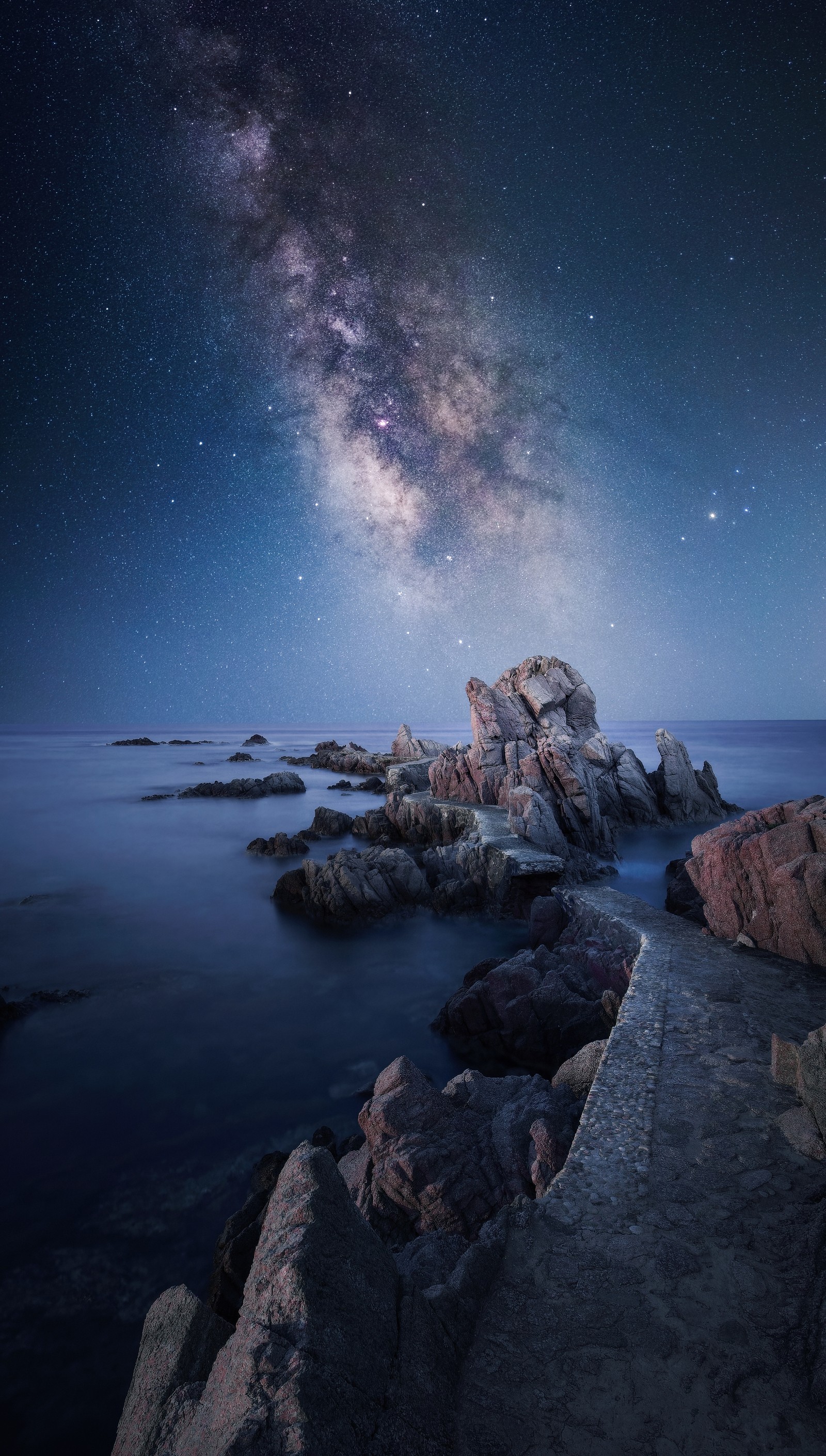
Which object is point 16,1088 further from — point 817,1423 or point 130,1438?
point 817,1423

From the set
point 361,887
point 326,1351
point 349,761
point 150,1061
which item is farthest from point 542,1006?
point 349,761

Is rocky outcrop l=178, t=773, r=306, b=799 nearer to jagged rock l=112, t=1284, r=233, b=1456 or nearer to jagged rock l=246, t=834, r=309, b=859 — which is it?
jagged rock l=246, t=834, r=309, b=859

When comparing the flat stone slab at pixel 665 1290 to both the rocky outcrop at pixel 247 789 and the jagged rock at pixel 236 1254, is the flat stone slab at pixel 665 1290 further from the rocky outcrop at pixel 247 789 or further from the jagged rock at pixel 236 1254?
the rocky outcrop at pixel 247 789

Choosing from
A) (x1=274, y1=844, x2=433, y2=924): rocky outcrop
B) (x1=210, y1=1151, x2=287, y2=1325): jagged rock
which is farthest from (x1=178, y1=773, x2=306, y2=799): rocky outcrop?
(x1=210, y1=1151, x2=287, y2=1325): jagged rock

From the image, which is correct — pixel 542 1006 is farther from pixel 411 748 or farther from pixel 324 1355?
pixel 411 748

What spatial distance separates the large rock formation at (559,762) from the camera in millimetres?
29359

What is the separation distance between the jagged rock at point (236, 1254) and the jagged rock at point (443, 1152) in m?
1.30

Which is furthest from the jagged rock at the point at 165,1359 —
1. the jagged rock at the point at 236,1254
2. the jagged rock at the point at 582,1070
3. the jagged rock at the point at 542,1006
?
the jagged rock at the point at 542,1006

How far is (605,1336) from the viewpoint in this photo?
157 inches

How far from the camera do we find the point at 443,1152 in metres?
7.04

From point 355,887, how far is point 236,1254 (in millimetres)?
14275

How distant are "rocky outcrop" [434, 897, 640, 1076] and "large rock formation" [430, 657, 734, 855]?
15.3 meters

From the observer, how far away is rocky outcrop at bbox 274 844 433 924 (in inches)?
846

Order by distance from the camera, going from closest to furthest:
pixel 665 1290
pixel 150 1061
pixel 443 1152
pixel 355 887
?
1. pixel 665 1290
2. pixel 443 1152
3. pixel 150 1061
4. pixel 355 887
